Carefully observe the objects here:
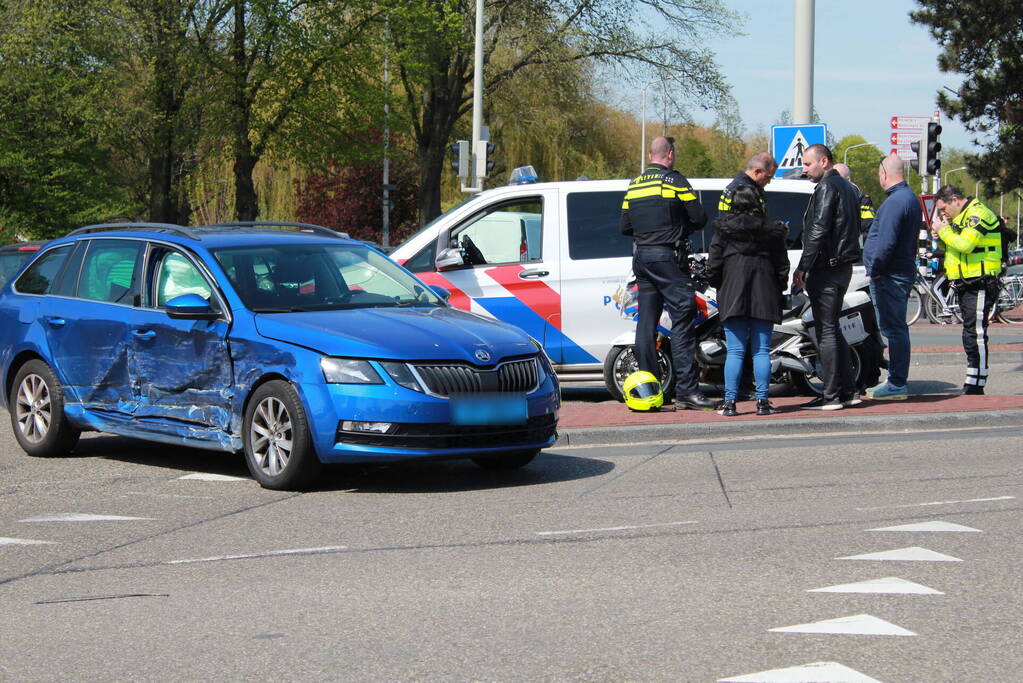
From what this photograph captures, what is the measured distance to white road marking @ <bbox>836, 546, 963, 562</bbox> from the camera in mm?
5934

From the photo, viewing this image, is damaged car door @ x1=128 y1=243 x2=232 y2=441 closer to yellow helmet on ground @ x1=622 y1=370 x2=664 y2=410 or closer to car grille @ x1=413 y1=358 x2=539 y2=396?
car grille @ x1=413 y1=358 x2=539 y2=396

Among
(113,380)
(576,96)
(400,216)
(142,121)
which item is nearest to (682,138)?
(400,216)

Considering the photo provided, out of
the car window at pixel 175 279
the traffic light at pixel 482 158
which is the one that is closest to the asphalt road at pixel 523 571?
the car window at pixel 175 279

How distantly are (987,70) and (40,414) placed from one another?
28.0m

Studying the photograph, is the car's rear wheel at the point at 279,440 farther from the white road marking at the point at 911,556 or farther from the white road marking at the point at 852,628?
the white road marking at the point at 852,628

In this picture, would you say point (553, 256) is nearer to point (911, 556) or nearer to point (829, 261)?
point (829, 261)

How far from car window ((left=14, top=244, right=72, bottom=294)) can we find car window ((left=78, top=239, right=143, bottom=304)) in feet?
1.11

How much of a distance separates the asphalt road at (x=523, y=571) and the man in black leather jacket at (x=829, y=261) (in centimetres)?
169

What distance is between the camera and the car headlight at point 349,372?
7.52 m

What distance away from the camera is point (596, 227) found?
11.9m

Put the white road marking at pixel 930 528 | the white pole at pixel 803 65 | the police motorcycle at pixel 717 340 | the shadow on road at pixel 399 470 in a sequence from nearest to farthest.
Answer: the white road marking at pixel 930 528 < the shadow on road at pixel 399 470 < the police motorcycle at pixel 717 340 < the white pole at pixel 803 65

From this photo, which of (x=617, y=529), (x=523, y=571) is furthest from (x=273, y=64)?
(x=523, y=571)

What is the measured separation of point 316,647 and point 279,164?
33643mm

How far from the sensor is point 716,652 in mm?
4570
